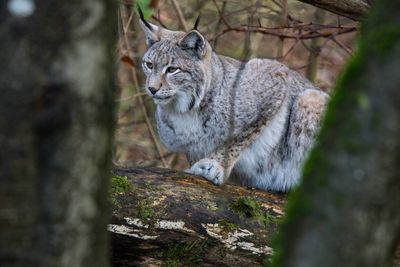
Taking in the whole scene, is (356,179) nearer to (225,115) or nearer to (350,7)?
(350,7)

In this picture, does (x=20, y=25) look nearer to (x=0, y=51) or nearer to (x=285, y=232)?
(x=0, y=51)

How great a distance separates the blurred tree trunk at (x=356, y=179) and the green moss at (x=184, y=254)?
2.31m

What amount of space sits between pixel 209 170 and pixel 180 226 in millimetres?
1036

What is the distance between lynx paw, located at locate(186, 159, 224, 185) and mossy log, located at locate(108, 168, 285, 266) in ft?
1.91

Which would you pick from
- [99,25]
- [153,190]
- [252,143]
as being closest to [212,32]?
[252,143]

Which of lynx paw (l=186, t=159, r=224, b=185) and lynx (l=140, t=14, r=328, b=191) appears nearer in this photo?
lynx paw (l=186, t=159, r=224, b=185)

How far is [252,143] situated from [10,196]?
3.92m

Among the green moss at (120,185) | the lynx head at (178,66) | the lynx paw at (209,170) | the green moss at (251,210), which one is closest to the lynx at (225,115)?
the lynx head at (178,66)

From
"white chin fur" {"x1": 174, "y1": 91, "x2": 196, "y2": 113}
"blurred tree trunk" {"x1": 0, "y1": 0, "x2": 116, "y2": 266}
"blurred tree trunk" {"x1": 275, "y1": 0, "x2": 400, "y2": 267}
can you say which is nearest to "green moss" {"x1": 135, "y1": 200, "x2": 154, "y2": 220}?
"white chin fur" {"x1": 174, "y1": 91, "x2": 196, "y2": 113}

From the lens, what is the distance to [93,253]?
73.8 inches

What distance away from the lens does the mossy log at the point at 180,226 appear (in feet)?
13.2

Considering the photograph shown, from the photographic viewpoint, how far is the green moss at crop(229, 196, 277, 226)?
4273 millimetres

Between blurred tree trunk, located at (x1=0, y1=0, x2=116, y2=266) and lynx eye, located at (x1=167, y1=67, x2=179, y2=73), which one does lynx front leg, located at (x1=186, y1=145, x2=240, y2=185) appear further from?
blurred tree trunk, located at (x1=0, y1=0, x2=116, y2=266)

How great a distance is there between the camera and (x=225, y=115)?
18.0 feet
